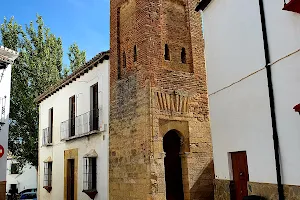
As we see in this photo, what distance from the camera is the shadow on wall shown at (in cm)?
947

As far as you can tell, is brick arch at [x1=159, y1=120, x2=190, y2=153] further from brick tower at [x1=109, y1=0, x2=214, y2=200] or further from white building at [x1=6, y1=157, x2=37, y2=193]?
white building at [x1=6, y1=157, x2=37, y2=193]

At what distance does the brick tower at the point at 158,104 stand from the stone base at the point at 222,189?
1550mm

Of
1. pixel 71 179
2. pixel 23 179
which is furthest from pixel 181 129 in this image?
pixel 23 179

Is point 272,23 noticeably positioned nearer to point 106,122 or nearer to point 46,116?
point 106,122

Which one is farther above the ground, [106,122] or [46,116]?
[46,116]

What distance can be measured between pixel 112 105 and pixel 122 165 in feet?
6.88

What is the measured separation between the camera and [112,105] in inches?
430

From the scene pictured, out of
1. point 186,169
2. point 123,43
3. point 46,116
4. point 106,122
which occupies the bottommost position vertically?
point 186,169

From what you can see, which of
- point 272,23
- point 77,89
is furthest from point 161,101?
point 77,89

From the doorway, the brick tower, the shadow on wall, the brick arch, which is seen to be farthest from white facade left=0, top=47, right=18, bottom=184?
the shadow on wall

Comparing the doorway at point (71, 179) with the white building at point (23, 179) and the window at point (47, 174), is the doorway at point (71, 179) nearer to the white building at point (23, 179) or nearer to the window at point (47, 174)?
the window at point (47, 174)

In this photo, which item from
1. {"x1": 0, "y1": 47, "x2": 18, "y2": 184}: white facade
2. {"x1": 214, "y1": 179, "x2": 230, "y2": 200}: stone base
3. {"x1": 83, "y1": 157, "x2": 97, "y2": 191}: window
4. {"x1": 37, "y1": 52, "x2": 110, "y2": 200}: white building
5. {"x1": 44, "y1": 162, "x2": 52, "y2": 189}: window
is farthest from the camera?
{"x1": 44, "y1": 162, "x2": 52, "y2": 189}: window

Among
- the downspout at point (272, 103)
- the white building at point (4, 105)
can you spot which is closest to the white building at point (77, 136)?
the white building at point (4, 105)

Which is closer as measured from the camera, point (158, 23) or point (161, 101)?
point (161, 101)
